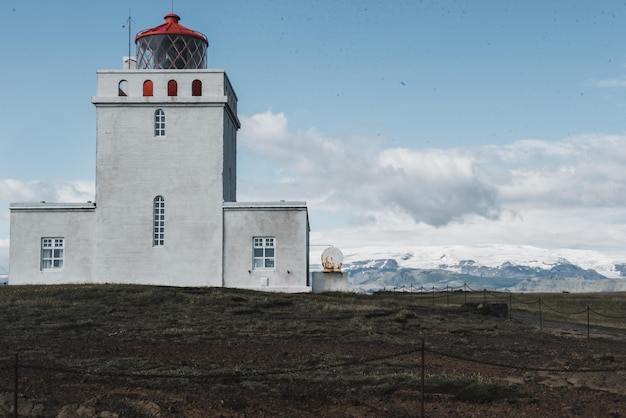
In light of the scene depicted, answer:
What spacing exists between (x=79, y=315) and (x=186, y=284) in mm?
12246

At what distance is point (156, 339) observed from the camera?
21953 mm

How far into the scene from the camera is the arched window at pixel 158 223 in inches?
1537

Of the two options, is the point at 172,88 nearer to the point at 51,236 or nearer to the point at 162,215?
the point at 162,215

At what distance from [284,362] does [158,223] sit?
22187 millimetres

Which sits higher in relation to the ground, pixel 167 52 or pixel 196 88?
pixel 167 52

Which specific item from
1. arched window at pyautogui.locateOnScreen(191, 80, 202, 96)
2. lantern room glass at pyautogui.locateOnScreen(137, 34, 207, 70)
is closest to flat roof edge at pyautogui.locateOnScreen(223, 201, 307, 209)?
arched window at pyautogui.locateOnScreen(191, 80, 202, 96)

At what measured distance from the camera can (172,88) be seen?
39.8m

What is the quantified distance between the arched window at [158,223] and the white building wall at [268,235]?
3.20 meters

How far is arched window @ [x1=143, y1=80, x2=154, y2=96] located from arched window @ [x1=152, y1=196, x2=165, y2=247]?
214 inches

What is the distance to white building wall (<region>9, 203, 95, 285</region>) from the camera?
39094 millimetres

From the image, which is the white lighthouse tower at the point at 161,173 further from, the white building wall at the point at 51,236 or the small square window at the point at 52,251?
the small square window at the point at 52,251

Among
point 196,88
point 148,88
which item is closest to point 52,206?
point 148,88

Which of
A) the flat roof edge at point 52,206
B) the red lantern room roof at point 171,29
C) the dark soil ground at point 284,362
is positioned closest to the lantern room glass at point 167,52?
the red lantern room roof at point 171,29

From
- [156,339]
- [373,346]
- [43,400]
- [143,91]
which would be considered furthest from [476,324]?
[143,91]
